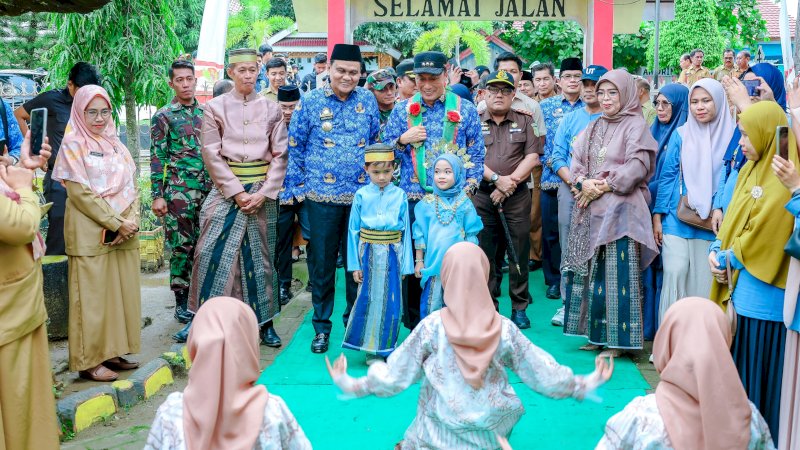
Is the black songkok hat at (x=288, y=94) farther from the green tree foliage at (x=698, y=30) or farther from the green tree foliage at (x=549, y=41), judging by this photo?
the green tree foliage at (x=698, y=30)

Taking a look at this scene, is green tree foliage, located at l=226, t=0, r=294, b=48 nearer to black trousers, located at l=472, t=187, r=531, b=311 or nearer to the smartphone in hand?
black trousers, located at l=472, t=187, r=531, b=311

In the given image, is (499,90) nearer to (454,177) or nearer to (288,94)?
(454,177)

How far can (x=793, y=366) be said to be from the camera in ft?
12.8

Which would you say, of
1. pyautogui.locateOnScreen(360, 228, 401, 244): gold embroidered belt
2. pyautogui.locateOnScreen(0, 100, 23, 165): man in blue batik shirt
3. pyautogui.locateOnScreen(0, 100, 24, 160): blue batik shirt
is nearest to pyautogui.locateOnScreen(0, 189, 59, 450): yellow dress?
pyautogui.locateOnScreen(0, 100, 23, 165): man in blue batik shirt

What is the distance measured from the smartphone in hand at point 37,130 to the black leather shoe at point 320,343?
2.64 metres

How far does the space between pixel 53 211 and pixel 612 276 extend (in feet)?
14.0

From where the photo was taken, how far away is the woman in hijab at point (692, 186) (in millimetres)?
5477

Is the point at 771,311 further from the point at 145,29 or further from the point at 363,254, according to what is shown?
the point at 145,29

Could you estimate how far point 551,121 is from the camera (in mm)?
8016

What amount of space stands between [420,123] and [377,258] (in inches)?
44.2

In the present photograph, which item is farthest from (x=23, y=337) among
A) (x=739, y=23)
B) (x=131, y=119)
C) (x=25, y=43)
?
(x=739, y=23)

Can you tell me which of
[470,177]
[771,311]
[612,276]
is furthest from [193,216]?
[771,311]

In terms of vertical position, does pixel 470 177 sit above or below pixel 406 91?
below

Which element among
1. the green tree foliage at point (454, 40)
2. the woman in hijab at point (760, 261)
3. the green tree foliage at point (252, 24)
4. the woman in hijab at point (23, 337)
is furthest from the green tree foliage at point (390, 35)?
the woman in hijab at point (23, 337)
